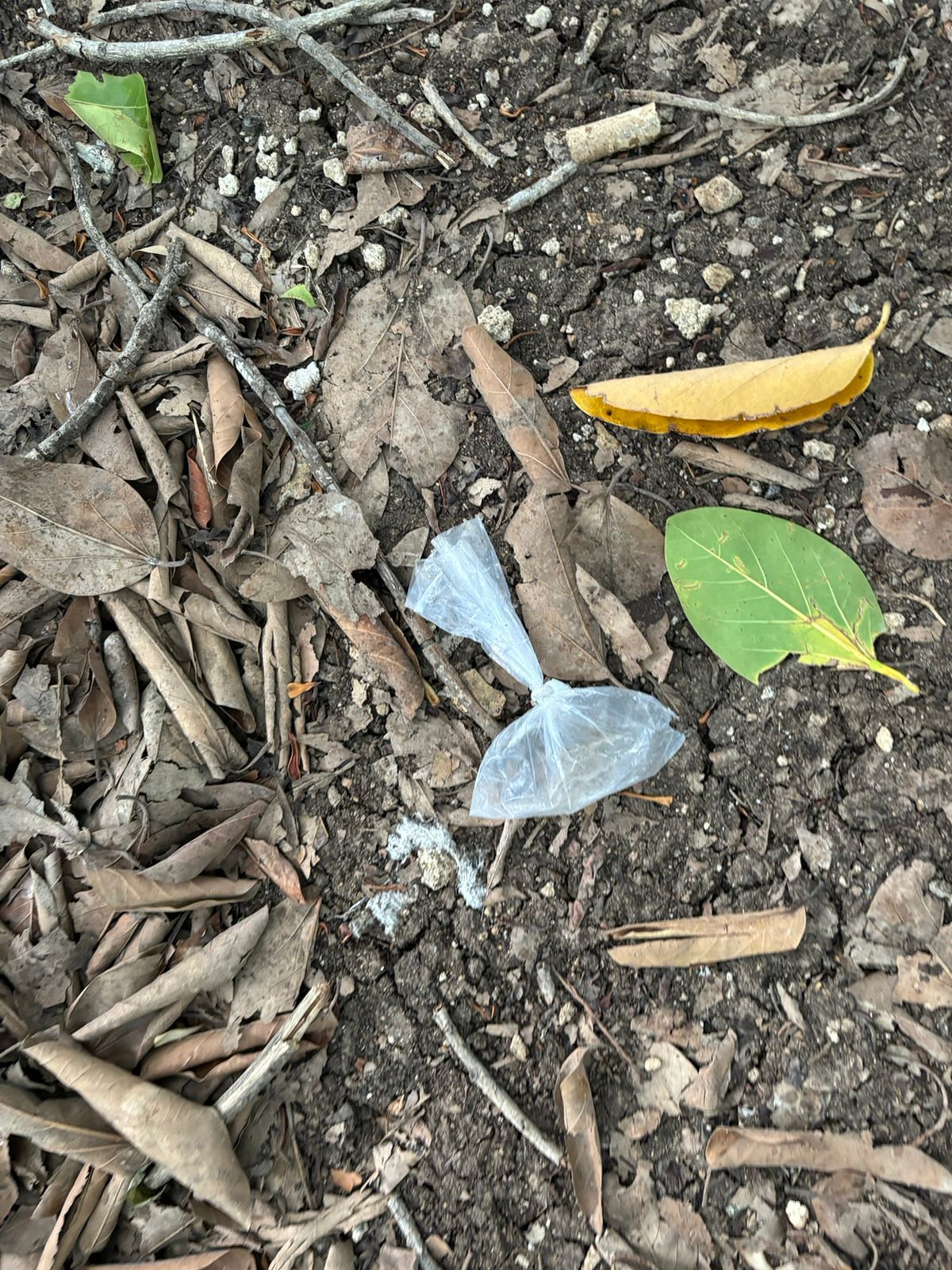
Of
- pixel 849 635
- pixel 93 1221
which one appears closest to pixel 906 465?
pixel 849 635

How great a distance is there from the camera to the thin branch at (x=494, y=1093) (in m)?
1.78

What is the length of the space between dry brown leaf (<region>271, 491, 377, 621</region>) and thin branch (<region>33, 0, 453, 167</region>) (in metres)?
1.01

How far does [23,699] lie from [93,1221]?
1.23 meters

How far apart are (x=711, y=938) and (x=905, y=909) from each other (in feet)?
1.40

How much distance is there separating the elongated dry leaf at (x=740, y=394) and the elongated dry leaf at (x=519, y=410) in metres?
0.11

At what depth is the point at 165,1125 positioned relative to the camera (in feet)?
5.87

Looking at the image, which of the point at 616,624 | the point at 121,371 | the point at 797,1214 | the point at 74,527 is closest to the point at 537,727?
the point at 616,624

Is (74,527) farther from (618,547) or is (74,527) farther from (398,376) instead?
(618,547)

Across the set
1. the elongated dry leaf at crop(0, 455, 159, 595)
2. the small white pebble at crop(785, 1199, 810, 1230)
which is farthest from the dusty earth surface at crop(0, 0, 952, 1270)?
the elongated dry leaf at crop(0, 455, 159, 595)

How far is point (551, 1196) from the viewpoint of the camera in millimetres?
1777

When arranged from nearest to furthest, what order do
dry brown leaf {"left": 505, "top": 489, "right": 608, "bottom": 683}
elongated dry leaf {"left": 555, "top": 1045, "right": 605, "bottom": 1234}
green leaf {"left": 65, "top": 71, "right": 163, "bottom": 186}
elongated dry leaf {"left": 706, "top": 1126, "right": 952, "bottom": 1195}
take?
elongated dry leaf {"left": 706, "top": 1126, "right": 952, "bottom": 1195} → elongated dry leaf {"left": 555, "top": 1045, "right": 605, "bottom": 1234} → dry brown leaf {"left": 505, "top": 489, "right": 608, "bottom": 683} → green leaf {"left": 65, "top": 71, "right": 163, "bottom": 186}

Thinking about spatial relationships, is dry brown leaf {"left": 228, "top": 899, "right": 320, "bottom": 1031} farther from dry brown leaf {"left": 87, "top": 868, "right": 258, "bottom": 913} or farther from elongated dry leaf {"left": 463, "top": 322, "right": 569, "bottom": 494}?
elongated dry leaf {"left": 463, "top": 322, "right": 569, "bottom": 494}

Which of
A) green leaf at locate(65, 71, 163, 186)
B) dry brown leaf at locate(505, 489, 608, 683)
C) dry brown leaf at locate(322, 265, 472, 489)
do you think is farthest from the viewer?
green leaf at locate(65, 71, 163, 186)

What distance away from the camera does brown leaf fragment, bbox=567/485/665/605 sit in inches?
77.9
